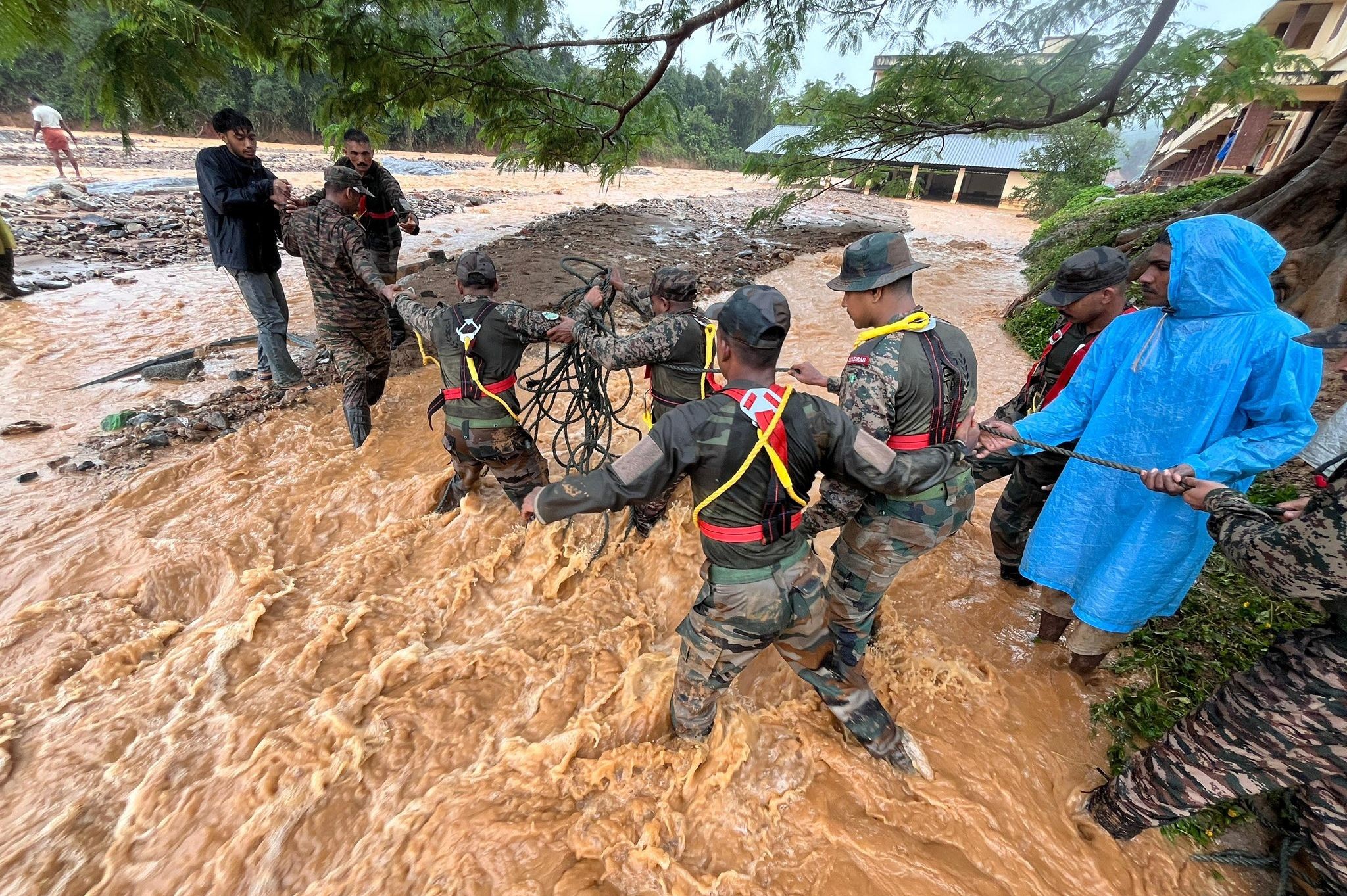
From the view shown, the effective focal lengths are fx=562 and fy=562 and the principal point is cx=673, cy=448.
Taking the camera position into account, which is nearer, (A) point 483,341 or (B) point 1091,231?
(A) point 483,341

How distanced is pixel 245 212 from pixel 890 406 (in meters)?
5.47

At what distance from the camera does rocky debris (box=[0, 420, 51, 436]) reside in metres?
4.65

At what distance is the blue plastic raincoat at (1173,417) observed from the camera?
82.0 inches

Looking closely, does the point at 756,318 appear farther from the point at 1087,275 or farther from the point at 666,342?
the point at 1087,275

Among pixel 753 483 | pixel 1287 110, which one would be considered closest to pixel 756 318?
pixel 753 483

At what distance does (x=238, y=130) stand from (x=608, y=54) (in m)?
3.73

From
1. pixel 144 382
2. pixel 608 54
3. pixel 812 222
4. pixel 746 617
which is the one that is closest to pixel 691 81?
pixel 812 222

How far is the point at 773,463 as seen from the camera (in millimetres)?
1913

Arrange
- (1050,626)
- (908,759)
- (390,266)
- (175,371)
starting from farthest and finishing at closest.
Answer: (390,266) < (175,371) < (1050,626) < (908,759)

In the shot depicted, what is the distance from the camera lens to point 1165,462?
2320 mm

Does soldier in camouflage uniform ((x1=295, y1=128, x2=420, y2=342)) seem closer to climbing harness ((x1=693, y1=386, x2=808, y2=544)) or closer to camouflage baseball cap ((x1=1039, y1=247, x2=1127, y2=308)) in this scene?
climbing harness ((x1=693, y1=386, x2=808, y2=544))

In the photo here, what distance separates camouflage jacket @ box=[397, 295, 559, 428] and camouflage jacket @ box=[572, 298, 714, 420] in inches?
12.5

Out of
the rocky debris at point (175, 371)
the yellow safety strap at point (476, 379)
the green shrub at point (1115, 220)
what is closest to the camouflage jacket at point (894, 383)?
the yellow safety strap at point (476, 379)

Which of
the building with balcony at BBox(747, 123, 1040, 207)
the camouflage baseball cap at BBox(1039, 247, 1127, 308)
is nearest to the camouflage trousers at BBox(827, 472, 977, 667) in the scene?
the camouflage baseball cap at BBox(1039, 247, 1127, 308)
